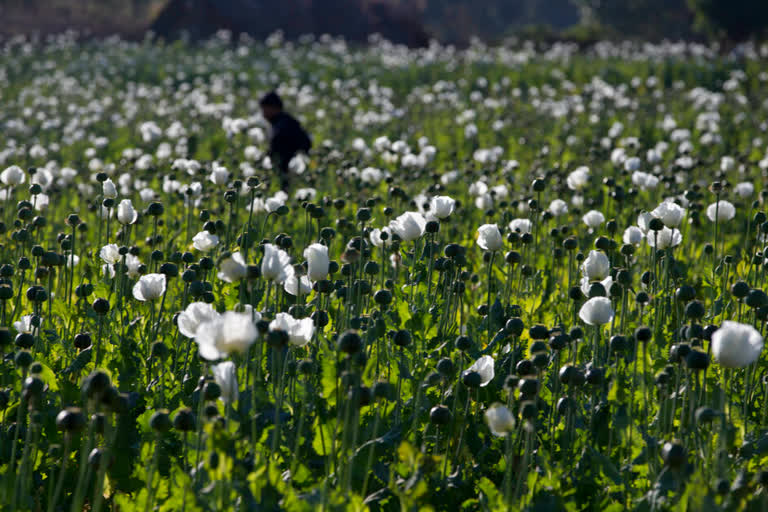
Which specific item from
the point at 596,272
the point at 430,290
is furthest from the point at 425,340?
the point at 596,272

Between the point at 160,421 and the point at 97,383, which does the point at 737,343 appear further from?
the point at 97,383

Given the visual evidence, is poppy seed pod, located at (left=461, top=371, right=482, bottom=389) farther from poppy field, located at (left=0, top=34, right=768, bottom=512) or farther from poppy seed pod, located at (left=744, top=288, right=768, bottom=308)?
poppy seed pod, located at (left=744, top=288, right=768, bottom=308)

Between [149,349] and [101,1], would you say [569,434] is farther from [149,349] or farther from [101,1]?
[101,1]

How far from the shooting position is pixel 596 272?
12.4 ft

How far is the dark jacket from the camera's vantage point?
9.16 m

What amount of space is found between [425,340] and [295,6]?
110ft

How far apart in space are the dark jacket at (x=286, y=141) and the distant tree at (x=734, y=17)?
2500 cm

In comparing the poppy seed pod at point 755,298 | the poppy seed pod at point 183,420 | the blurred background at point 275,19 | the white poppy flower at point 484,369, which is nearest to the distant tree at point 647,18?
the blurred background at point 275,19

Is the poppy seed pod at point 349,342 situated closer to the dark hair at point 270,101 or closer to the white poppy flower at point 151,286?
the white poppy flower at point 151,286

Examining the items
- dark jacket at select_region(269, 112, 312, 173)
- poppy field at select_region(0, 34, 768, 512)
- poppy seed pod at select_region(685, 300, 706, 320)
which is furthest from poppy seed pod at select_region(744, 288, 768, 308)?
dark jacket at select_region(269, 112, 312, 173)

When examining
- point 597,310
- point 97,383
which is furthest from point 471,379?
point 97,383

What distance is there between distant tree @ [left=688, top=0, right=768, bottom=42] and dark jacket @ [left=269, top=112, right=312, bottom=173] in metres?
25.0

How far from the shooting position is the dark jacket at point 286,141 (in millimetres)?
9156

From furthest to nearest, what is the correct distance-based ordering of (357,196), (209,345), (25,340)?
(357,196), (25,340), (209,345)
